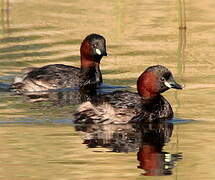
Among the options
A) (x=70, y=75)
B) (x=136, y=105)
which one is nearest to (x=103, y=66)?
(x=70, y=75)

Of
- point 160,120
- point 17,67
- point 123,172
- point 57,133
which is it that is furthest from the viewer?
point 17,67

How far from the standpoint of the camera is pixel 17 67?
20.8 metres

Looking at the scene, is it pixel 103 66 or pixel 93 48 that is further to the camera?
pixel 103 66

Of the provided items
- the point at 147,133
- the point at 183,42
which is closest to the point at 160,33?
the point at 183,42

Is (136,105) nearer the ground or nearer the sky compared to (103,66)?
nearer the sky

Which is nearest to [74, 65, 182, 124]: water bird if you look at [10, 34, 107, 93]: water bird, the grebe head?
[10, 34, 107, 93]: water bird

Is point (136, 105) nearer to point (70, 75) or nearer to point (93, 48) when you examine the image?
point (70, 75)

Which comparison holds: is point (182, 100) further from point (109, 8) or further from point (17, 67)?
point (109, 8)

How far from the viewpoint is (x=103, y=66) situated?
21625 millimetres

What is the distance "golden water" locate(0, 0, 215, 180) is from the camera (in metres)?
12.7

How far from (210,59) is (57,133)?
23.3 feet

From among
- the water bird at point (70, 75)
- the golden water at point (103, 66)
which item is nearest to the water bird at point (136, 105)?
the golden water at point (103, 66)

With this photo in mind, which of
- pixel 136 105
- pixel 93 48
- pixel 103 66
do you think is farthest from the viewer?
pixel 103 66

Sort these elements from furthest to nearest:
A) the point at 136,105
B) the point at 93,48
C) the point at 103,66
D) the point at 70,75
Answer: the point at 103,66 → the point at 93,48 → the point at 70,75 → the point at 136,105
